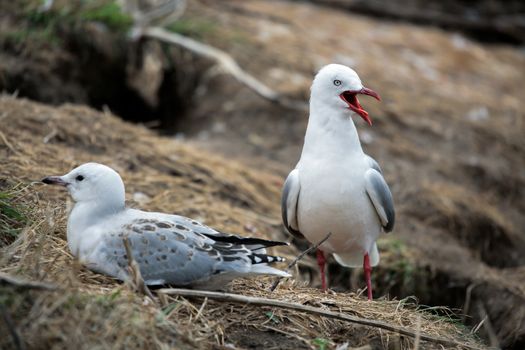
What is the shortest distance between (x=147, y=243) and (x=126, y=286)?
0.23 meters

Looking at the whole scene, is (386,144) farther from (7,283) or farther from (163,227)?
(7,283)

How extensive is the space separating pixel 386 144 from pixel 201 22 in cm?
250

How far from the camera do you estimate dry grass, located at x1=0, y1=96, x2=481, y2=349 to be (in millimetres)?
2951

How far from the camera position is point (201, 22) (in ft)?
27.8

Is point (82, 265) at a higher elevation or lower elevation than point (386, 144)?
higher

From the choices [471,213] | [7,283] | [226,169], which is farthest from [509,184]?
[7,283]

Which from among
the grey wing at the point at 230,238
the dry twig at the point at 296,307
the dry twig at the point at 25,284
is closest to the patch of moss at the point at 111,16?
the grey wing at the point at 230,238

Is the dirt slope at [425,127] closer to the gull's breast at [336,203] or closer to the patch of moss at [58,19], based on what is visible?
the patch of moss at [58,19]

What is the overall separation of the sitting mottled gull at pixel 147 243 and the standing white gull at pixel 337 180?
31.4 inches

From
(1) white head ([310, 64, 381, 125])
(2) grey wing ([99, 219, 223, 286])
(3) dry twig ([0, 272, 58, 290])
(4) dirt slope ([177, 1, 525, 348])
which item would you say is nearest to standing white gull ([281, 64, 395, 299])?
(1) white head ([310, 64, 381, 125])

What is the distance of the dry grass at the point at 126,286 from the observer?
116 inches

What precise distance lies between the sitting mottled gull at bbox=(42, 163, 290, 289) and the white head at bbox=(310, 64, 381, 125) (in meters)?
1.17

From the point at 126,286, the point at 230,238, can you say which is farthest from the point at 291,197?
the point at 126,286

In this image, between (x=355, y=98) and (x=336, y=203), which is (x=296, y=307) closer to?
(x=336, y=203)
